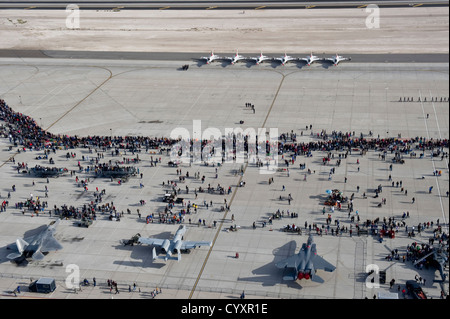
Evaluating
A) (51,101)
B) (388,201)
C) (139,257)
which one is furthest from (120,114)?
(388,201)

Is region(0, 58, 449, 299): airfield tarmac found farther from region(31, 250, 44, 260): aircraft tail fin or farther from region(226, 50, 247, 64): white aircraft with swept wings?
region(226, 50, 247, 64): white aircraft with swept wings

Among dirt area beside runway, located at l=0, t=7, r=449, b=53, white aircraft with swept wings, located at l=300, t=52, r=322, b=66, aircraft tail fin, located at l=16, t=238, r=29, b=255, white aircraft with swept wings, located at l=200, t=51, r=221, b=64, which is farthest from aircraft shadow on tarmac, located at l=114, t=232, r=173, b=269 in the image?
dirt area beside runway, located at l=0, t=7, r=449, b=53

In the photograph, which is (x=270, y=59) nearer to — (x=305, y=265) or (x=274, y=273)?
(x=274, y=273)

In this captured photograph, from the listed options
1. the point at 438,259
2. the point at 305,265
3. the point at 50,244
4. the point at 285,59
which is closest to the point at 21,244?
the point at 50,244

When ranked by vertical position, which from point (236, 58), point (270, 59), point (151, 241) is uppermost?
point (236, 58)

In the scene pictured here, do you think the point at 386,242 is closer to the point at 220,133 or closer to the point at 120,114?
the point at 220,133

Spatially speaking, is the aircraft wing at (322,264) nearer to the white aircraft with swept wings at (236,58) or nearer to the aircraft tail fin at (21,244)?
the aircraft tail fin at (21,244)
